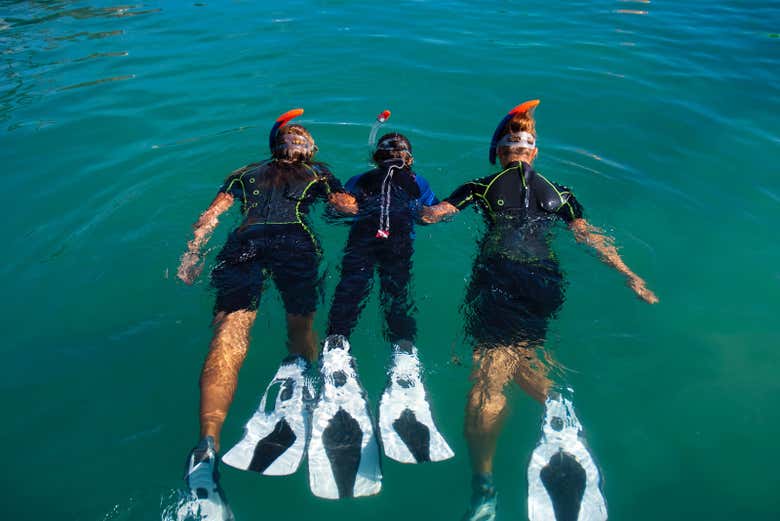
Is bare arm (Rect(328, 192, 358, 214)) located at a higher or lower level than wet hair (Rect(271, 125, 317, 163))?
lower

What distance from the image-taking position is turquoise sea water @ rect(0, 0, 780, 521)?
351 cm

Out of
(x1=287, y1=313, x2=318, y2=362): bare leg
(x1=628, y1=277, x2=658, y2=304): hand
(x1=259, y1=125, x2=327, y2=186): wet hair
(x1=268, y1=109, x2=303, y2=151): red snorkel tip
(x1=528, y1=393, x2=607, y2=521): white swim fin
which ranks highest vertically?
(x1=268, y1=109, x2=303, y2=151): red snorkel tip

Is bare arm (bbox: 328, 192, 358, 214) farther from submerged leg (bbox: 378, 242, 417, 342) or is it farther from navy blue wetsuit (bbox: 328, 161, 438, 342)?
submerged leg (bbox: 378, 242, 417, 342)

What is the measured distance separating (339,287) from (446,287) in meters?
1.18

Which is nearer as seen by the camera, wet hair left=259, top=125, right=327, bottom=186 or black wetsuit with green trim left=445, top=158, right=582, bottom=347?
black wetsuit with green trim left=445, top=158, right=582, bottom=347

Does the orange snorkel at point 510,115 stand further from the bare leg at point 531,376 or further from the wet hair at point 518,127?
the bare leg at point 531,376

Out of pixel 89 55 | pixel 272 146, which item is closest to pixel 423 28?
pixel 89 55

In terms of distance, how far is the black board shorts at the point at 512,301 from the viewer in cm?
384

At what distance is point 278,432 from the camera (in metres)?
3.45

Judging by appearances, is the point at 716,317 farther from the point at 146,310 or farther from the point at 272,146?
the point at 146,310

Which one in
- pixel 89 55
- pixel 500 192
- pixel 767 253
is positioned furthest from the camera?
pixel 89 55

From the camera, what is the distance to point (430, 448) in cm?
335

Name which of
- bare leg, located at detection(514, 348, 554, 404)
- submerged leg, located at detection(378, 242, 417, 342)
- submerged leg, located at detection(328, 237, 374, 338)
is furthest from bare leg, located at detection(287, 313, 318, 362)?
bare leg, located at detection(514, 348, 554, 404)

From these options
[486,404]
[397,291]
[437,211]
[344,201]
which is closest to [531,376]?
[486,404]
